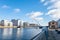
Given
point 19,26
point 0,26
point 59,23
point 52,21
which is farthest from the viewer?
point 19,26

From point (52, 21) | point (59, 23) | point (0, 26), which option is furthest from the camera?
point (0, 26)

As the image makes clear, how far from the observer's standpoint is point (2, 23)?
166 m

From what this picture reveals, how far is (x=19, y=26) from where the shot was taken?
17338 cm

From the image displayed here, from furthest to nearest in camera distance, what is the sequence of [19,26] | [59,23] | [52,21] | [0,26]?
[19,26], [0,26], [52,21], [59,23]

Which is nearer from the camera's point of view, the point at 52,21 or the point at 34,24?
the point at 52,21

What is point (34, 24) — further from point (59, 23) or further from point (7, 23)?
point (59, 23)

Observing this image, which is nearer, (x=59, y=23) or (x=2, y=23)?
(x=59, y=23)

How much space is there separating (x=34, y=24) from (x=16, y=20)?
77.5 ft

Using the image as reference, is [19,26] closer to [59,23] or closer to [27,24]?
[27,24]

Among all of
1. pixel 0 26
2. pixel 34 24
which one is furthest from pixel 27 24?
pixel 0 26

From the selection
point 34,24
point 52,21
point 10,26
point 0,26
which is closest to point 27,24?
point 34,24

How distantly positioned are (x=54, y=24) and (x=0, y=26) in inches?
2842

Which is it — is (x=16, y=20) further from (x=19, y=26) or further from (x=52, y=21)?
(x=52, y=21)

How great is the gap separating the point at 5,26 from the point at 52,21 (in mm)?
70753
